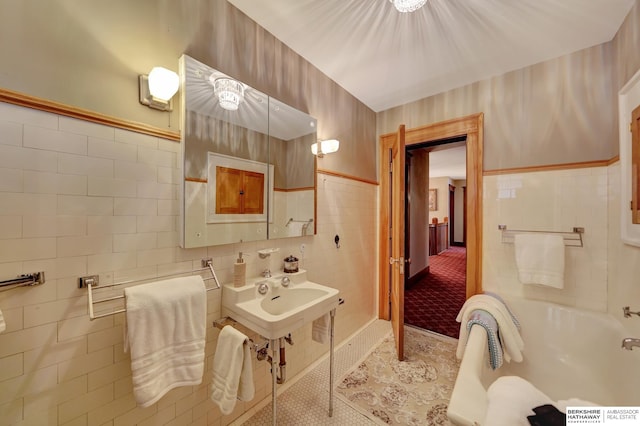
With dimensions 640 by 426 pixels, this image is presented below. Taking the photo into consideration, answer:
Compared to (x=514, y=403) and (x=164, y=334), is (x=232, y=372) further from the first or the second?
(x=514, y=403)

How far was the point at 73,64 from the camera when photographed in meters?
0.92

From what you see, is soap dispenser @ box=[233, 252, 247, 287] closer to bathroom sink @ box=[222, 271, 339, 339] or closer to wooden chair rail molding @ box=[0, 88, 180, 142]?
bathroom sink @ box=[222, 271, 339, 339]

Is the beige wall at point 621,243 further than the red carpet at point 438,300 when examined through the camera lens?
No

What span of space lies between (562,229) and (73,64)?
10.2 ft

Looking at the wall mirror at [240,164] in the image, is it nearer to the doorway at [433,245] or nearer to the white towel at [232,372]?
the white towel at [232,372]

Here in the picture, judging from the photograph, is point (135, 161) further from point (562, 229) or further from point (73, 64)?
point (562, 229)

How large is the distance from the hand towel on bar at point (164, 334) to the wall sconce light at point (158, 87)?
864 mm

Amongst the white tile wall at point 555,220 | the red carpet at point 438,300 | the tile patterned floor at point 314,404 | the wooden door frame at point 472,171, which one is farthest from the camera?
the red carpet at point 438,300

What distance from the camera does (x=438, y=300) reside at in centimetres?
334

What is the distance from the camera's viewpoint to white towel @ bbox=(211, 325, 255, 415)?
1.09 meters

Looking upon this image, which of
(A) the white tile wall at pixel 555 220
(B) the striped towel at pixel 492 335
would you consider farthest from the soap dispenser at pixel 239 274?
(A) the white tile wall at pixel 555 220

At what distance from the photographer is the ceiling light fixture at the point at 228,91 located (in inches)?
53.5

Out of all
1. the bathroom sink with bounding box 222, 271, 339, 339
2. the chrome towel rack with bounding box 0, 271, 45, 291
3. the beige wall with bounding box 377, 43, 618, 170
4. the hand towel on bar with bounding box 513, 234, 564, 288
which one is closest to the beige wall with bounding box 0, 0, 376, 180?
the chrome towel rack with bounding box 0, 271, 45, 291

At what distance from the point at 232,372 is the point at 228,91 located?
60.6 inches
